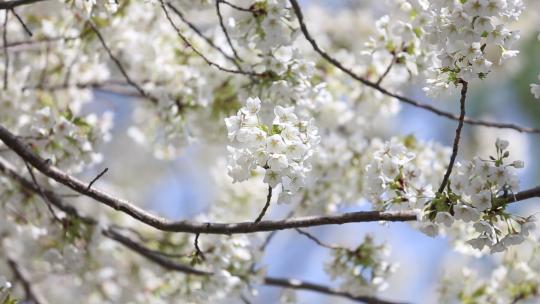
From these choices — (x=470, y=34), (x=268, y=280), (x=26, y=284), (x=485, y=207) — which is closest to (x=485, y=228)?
(x=485, y=207)

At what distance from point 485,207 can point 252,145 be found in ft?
2.19

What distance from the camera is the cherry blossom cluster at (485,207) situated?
2.19 m

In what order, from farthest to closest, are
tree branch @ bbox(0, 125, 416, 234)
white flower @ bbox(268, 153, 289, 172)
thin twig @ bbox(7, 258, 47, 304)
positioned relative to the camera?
1. thin twig @ bbox(7, 258, 47, 304)
2. tree branch @ bbox(0, 125, 416, 234)
3. white flower @ bbox(268, 153, 289, 172)

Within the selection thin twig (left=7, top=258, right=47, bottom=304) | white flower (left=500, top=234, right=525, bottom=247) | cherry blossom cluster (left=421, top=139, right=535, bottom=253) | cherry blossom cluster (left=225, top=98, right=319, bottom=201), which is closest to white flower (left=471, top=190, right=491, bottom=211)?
cherry blossom cluster (left=421, top=139, right=535, bottom=253)

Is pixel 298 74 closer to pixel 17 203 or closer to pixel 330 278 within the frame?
pixel 330 278

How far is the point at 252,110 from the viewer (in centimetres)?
226

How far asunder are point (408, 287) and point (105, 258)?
6241 millimetres

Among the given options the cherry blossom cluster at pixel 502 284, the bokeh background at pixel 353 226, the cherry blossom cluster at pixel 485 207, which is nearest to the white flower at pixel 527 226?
the cherry blossom cluster at pixel 485 207

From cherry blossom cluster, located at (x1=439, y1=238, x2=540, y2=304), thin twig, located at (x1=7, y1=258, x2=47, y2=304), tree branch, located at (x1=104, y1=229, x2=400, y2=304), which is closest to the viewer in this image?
tree branch, located at (x1=104, y1=229, x2=400, y2=304)

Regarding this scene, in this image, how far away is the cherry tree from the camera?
2236 mm

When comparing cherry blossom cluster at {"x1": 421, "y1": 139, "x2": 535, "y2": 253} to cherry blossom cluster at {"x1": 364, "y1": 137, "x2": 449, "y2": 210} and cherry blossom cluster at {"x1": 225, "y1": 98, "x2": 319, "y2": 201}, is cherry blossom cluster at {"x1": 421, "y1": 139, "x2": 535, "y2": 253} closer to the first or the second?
cherry blossom cluster at {"x1": 364, "y1": 137, "x2": 449, "y2": 210}

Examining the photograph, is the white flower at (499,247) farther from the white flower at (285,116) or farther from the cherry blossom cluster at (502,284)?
the cherry blossom cluster at (502,284)

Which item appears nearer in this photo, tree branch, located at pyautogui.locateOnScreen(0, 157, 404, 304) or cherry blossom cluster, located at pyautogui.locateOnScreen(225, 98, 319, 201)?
cherry blossom cluster, located at pyautogui.locateOnScreen(225, 98, 319, 201)

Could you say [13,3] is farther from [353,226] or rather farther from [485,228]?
[353,226]
